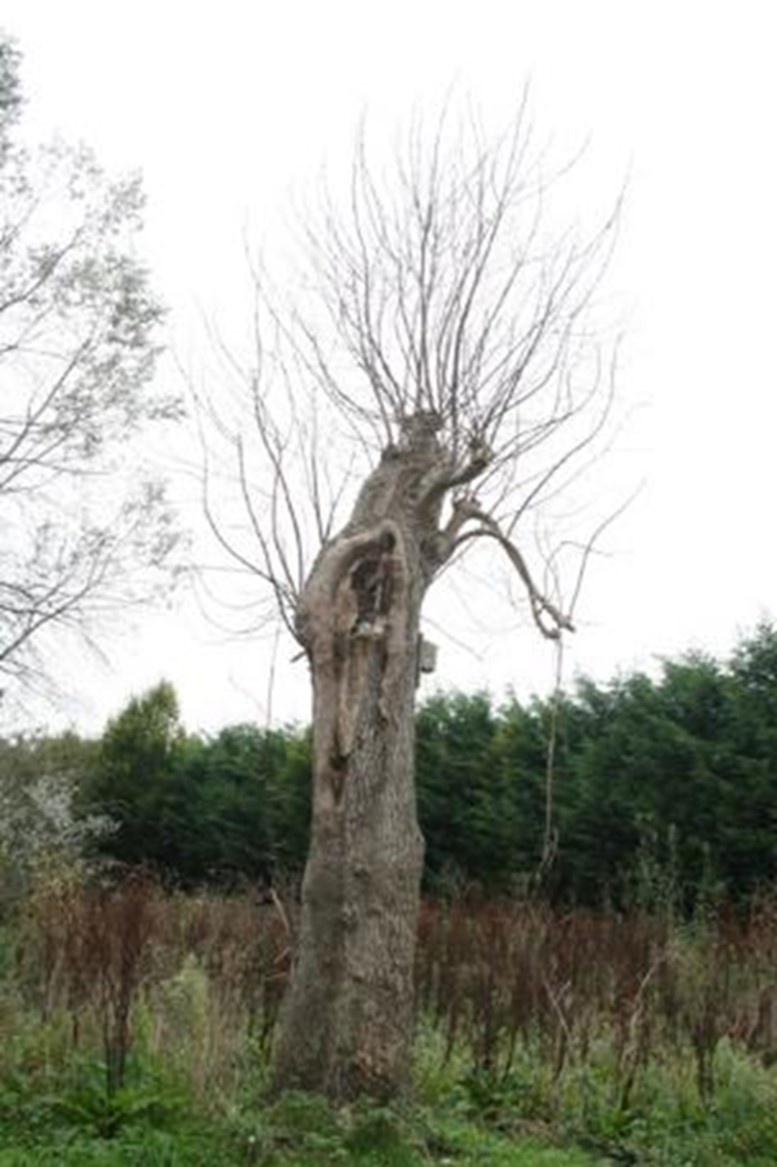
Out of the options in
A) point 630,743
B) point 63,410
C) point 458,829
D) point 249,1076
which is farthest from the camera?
point 63,410

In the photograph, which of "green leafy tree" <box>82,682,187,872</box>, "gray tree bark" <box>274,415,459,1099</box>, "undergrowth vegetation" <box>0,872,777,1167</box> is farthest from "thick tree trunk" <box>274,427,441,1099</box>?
"green leafy tree" <box>82,682,187,872</box>

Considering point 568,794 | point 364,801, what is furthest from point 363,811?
point 568,794

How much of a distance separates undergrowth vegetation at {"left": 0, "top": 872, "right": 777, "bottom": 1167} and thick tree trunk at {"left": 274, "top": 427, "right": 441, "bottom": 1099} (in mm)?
315

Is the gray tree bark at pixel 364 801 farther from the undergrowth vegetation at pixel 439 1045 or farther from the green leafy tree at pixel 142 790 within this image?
the green leafy tree at pixel 142 790

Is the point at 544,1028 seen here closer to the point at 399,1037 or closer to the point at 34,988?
the point at 399,1037

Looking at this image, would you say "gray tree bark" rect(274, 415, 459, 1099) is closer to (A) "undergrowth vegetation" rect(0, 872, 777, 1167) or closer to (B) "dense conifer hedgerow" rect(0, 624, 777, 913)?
(A) "undergrowth vegetation" rect(0, 872, 777, 1167)

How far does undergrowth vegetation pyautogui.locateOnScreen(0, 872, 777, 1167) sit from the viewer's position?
662 centimetres

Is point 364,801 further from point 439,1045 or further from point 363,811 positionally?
point 439,1045

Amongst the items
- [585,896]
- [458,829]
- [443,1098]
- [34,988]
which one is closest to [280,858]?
[458,829]

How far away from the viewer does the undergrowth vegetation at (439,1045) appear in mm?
6617

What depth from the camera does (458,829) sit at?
15.3 meters

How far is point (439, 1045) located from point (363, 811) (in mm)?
1993

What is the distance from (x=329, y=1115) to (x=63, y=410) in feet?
37.9

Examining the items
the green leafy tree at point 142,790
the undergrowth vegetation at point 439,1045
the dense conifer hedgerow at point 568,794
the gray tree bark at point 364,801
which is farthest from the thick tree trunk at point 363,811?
the green leafy tree at point 142,790
